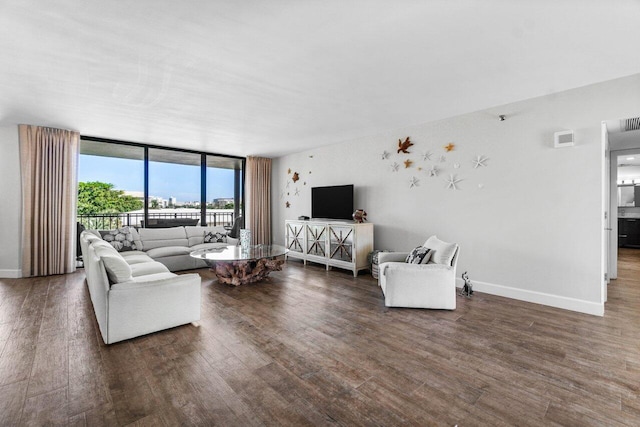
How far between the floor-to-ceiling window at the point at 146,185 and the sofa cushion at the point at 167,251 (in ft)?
3.44

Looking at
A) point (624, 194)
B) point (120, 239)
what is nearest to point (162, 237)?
point (120, 239)

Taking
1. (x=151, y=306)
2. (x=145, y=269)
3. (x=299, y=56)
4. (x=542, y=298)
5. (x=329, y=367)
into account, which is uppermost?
(x=299, y=56)

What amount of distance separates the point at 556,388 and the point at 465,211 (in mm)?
2452

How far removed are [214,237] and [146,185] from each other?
177 centimetres

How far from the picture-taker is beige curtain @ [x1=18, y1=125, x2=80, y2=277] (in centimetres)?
452

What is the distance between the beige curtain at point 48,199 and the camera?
4.52 metres

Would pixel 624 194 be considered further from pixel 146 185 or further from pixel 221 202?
pixel 146 185

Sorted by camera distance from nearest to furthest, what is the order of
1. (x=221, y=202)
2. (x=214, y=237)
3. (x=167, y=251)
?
(x=167, y=251) → (x=214, y=237) → (x=221, y=202)

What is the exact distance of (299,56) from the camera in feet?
7.93

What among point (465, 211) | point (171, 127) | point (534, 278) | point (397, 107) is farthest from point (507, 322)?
point (171, 127)

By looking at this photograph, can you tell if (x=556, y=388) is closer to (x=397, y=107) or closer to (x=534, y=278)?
(x=534, y=278)

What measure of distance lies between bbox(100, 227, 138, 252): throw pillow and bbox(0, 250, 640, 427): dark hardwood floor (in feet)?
5.05

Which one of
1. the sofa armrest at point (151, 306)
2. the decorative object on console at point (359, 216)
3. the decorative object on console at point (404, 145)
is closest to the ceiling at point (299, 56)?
the decorative object on console at point (404, 145)

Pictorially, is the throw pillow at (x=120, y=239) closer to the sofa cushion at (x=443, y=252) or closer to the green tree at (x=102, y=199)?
the green tree at (x=102, y=199)
